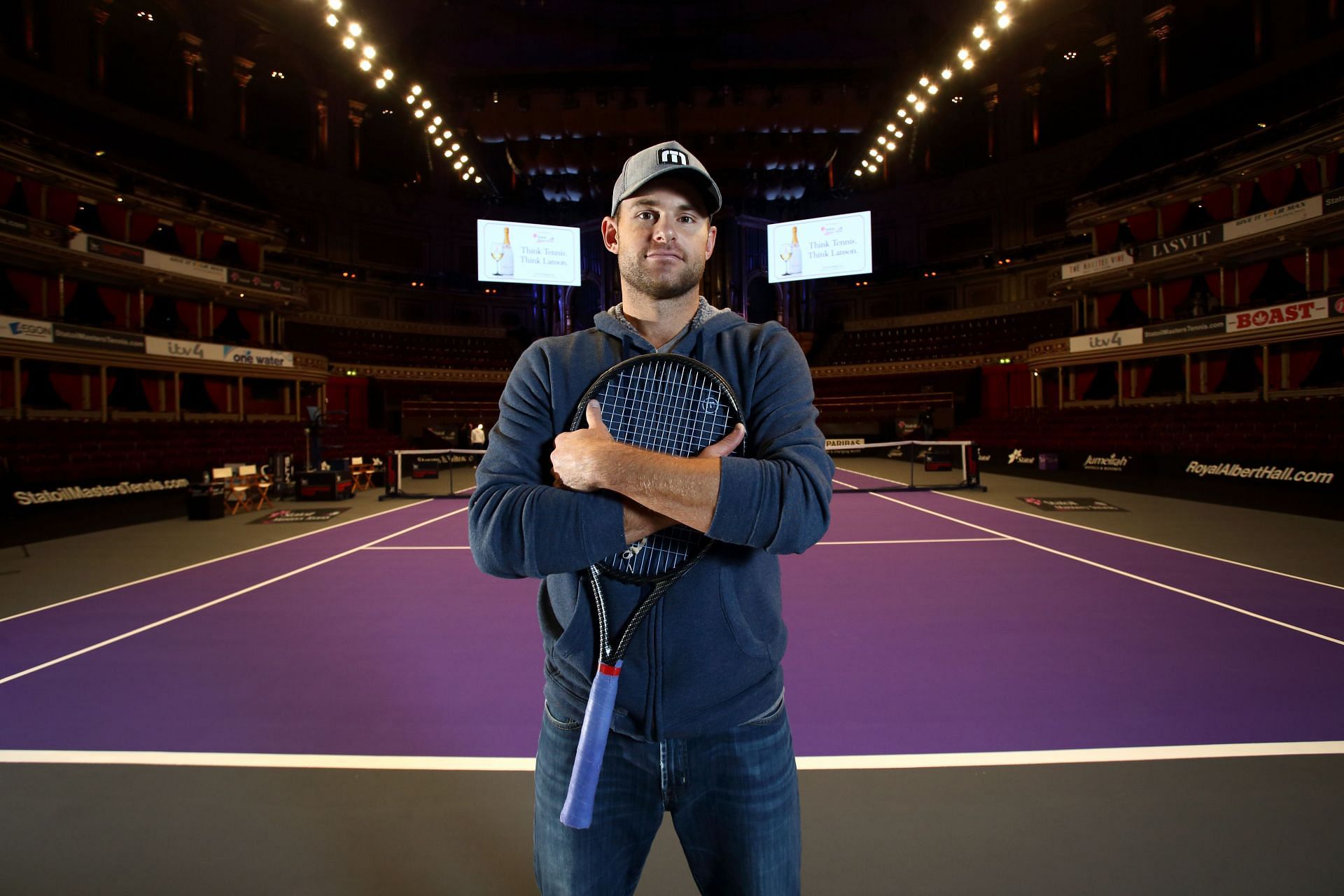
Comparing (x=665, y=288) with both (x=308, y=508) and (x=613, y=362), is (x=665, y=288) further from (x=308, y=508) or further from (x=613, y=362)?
(x=308, y=508)

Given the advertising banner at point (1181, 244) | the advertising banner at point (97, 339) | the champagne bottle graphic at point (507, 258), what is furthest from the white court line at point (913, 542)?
the advertising banner at point (1181, 244)

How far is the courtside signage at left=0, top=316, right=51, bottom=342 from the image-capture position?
655 inches

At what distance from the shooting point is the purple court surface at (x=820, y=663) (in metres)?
3.21

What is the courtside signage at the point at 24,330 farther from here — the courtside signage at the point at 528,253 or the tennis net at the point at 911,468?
the tennis net at the point at 911,468

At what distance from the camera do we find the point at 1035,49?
94.9 ft

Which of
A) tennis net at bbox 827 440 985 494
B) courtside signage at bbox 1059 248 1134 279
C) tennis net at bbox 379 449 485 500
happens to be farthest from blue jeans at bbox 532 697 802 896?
courtside signage at bbox 1059 248 1134 279

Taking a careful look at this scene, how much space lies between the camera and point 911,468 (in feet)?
55.1

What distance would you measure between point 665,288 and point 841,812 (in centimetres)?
224

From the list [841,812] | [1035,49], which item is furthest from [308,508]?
[1035,49]

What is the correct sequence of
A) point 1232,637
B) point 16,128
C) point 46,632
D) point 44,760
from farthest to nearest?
1. point 16,128
2. point 46,632
3. point 1232,637
4. point 44,760

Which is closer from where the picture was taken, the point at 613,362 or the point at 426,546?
the point at 613,362

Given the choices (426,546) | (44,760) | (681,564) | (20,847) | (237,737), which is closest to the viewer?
(681,564)

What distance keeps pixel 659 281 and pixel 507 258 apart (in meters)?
23.0

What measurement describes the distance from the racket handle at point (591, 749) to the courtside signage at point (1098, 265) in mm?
27981
